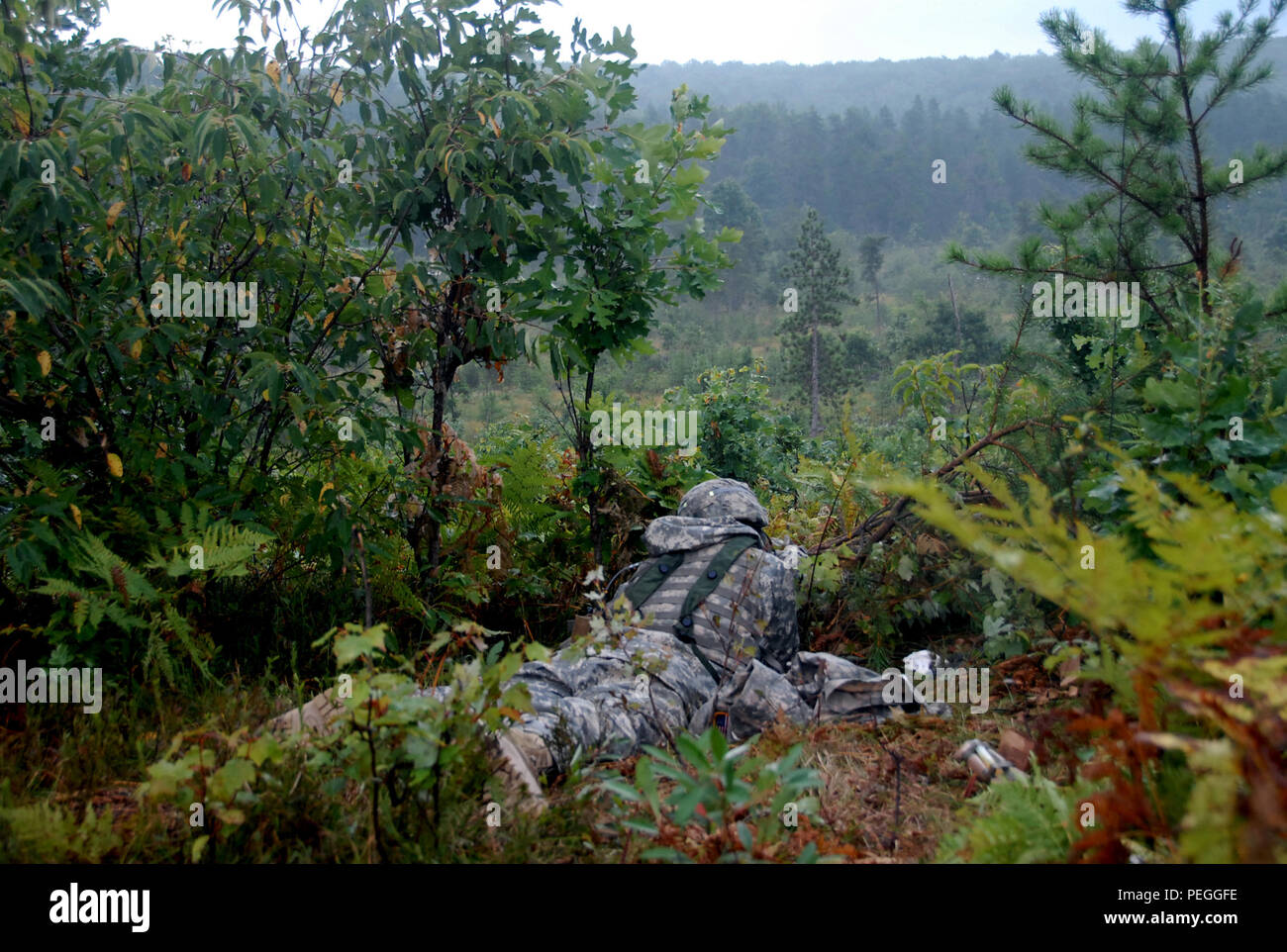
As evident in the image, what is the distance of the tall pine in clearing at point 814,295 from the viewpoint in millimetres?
31750

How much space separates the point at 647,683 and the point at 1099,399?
261 cm

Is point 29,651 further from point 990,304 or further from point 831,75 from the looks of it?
point 831,75

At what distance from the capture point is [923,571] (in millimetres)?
4184

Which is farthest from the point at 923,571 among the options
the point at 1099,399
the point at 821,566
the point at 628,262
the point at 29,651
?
the point at 29,651
